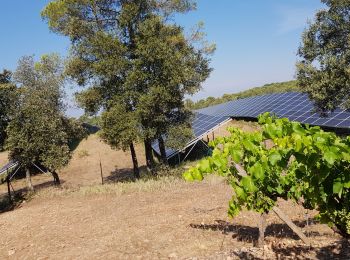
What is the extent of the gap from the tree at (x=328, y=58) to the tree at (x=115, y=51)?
619cm

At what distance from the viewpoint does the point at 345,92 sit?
63.2 ft

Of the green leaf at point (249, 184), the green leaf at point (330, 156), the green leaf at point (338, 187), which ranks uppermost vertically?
the green leaf at point (330, 156)

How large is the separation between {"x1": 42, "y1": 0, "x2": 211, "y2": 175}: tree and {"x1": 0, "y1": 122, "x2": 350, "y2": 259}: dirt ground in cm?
483

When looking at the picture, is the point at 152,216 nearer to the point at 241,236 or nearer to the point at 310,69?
the point at 241,236

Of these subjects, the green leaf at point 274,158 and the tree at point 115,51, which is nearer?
the green leaf at point 274,158

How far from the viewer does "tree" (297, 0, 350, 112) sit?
755 inches

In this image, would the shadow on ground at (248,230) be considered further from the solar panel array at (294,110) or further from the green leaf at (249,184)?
the solar panel array at (294,110)

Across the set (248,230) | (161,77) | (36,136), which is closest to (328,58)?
(161,77)

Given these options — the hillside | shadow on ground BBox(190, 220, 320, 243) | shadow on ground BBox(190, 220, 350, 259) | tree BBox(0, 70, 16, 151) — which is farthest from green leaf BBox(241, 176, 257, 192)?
the hillside

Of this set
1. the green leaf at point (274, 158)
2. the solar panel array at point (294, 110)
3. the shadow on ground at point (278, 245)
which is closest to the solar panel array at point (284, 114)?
the solar panel array at point (294, 110)

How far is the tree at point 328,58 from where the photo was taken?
755 inches

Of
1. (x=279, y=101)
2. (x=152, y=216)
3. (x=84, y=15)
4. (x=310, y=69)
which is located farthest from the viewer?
(x=279, y=101)

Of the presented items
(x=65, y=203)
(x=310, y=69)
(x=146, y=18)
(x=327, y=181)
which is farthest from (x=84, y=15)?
(x=327, y=181)

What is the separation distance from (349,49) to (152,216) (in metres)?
13.5
